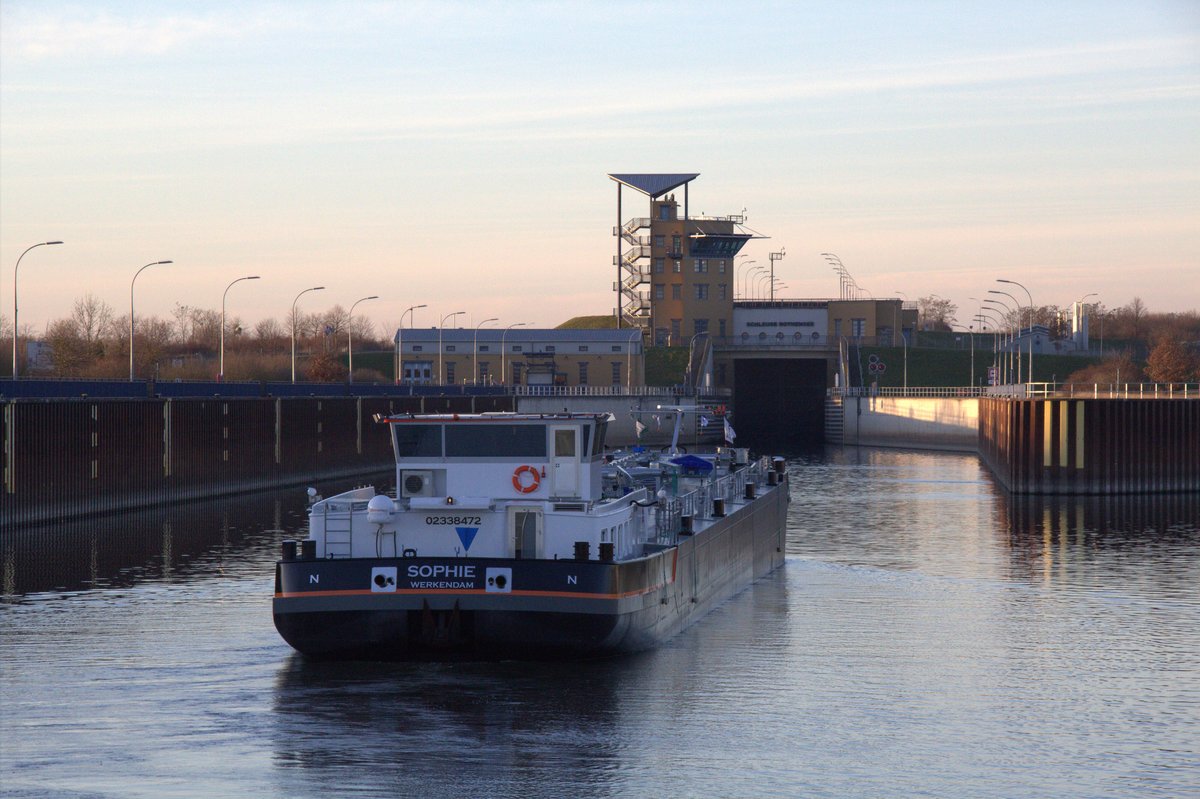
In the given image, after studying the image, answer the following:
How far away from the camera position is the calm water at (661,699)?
21766 millimetres

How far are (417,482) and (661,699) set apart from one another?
684cm

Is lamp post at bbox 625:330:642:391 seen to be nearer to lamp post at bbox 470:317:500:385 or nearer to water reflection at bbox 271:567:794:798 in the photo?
lamp post at bbox 470:317:500:385

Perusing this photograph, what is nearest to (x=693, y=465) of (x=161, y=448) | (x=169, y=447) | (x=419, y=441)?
(x=419, y=441)

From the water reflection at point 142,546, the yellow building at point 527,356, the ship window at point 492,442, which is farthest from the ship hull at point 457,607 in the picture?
the yellow building at point 527,356

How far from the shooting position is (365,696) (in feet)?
87.1

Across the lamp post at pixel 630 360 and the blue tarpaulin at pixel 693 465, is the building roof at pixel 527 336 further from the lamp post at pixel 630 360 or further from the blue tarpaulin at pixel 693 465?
the blue tarpaulin at pixel 693 465

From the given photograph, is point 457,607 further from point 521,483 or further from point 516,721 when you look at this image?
point 521,483

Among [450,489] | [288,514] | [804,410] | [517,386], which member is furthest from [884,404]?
[450,489]

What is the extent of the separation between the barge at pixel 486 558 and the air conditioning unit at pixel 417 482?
2 cm

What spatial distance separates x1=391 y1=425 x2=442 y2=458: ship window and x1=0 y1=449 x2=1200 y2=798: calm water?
14.3 ft

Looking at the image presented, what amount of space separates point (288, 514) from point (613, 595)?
132ft

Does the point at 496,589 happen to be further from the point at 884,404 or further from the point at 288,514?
the point at 884,404

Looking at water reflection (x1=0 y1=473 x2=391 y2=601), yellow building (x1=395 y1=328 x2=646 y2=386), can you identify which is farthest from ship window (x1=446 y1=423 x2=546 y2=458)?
yellow building (x1=395 y1=328 x2=646 y2=386)

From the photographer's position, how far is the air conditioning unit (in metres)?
29.8
